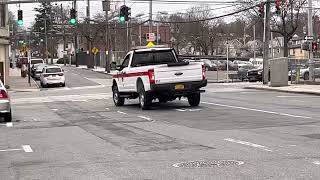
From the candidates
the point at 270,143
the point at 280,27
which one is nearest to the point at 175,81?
the point at 270,143

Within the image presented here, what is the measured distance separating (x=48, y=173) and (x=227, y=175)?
2717 millimetres

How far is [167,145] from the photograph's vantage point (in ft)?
36.4

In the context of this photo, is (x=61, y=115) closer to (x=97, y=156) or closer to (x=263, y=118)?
(x=263, y=118)

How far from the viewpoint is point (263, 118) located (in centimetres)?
1599

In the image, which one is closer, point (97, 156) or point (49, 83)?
point (97, 156)

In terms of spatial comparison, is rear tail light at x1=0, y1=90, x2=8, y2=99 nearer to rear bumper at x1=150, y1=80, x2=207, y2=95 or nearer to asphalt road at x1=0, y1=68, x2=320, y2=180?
asphalt road at x1=0, y1=68, x2=320, y2=180

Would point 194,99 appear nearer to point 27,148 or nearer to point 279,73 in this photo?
point 27,148

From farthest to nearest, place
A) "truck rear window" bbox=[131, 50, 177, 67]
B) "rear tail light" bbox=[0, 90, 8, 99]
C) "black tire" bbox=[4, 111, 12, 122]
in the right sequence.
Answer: "truck rear window" bbox=[131, 50, 177, 67]
"black tire" bbox=[4, 111, 12, 122]
"rear tail light" bbox=[0, 90, 8, 99]

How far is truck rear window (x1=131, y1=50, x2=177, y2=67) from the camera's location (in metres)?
21.8

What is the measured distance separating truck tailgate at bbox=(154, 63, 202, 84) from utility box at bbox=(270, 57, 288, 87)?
646 inches

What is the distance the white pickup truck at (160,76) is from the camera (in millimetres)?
19688

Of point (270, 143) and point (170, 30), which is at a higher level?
point (170, 30)

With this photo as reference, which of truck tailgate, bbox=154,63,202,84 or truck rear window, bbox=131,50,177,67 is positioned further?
truck rear window, bbox=131,50,177,67

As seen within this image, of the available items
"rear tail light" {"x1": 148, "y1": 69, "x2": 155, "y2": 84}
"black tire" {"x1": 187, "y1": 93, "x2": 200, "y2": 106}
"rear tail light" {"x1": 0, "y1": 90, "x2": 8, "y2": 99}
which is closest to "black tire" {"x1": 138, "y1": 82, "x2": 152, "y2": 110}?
"rear tail light" {"x1": 148, "y1": 69, "x2": 155, "y2": 84}
